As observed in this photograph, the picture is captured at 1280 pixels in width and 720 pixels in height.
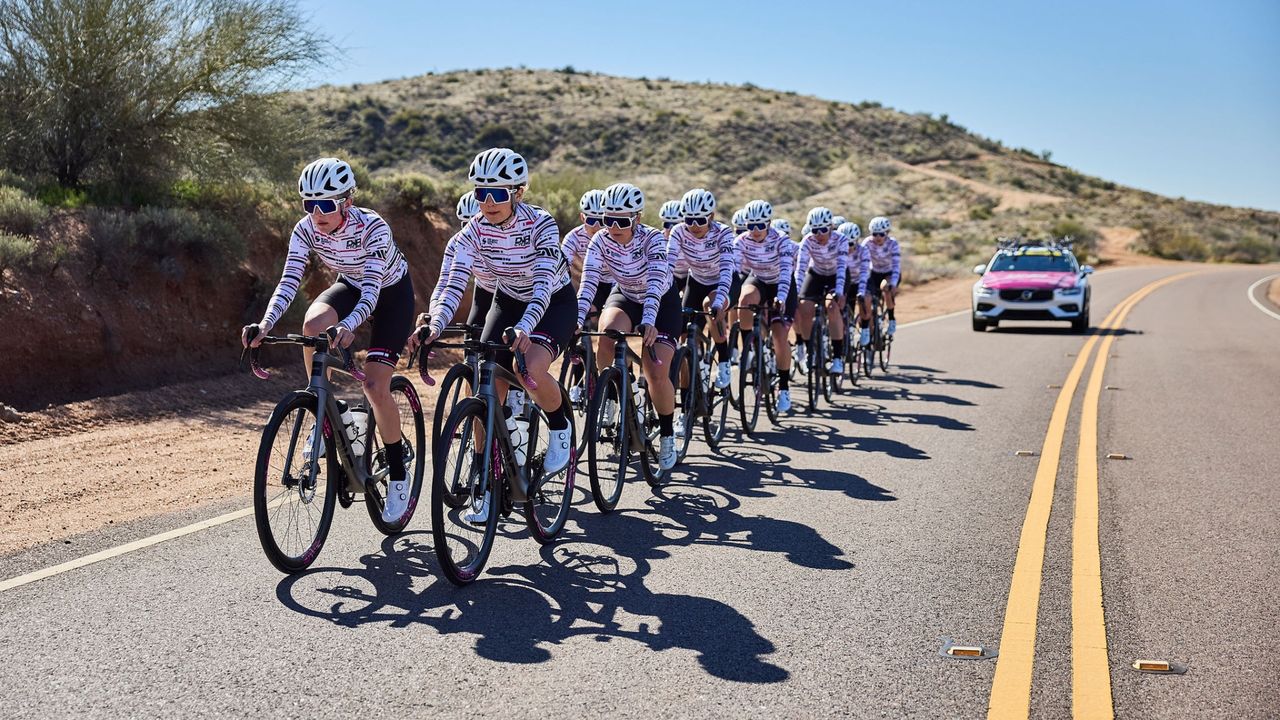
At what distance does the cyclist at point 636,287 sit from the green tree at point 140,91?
932 cm

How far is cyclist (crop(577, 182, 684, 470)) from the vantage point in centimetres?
771

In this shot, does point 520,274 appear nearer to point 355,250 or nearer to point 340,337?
point 355,250

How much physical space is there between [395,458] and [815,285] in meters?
8.11

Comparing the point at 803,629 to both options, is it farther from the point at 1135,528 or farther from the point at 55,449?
the point at 55,449

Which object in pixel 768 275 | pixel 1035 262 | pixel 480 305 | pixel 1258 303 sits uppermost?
pixel 1035 262

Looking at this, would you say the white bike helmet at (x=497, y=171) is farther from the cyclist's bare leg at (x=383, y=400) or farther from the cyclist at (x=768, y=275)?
the cyclist at (x=768, y=275)

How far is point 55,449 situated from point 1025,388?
1029cm

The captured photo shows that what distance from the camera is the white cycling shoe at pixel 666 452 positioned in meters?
8.00

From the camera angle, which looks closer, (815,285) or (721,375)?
(721,375)

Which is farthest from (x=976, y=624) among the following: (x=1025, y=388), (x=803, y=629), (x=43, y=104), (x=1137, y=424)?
(x=43, y=104)

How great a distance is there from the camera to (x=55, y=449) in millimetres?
8844

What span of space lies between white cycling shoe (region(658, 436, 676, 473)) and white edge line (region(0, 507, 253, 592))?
2739 mm

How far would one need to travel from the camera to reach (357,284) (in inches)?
252

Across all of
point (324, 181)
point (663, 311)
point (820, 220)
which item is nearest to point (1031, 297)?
point (820, 220)
